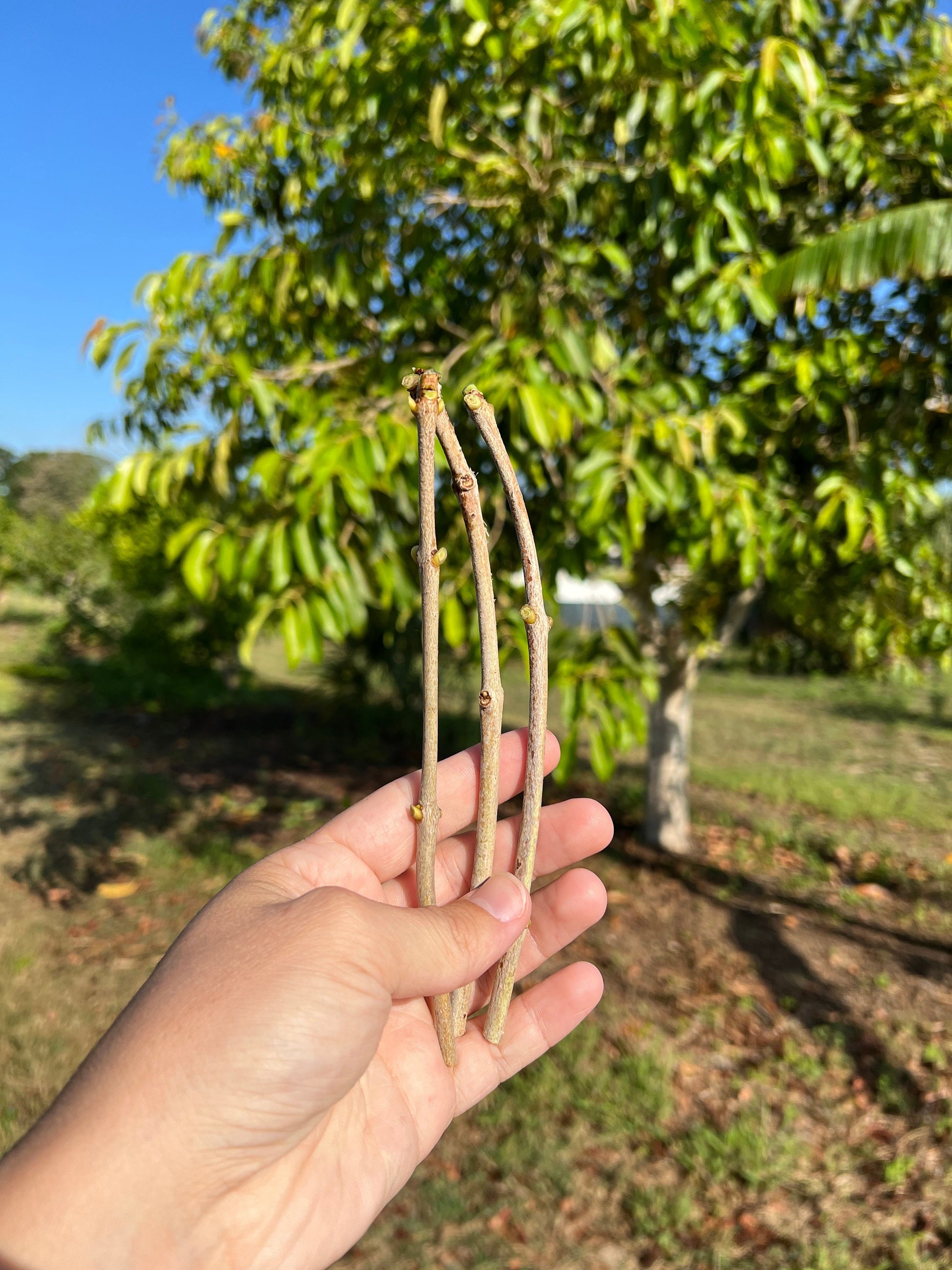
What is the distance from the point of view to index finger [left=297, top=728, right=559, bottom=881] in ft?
4.26

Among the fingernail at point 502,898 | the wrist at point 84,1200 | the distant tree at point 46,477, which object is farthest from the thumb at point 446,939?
the distant tree at point 46,477

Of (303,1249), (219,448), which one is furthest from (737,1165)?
(219,448)

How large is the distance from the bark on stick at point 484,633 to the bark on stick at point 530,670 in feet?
0.13

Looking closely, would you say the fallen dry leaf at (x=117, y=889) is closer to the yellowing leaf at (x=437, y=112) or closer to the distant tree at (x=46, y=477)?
the yellowing leaf at (x=437, y=112)

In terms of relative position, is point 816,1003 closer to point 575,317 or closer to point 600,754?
point 600,754

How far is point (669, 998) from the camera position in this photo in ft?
11.0

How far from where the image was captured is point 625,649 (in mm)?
2406

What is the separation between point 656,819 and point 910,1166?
2.40 meters

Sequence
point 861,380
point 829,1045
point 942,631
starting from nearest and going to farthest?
point 829,1045, point 861,380, point 942,631

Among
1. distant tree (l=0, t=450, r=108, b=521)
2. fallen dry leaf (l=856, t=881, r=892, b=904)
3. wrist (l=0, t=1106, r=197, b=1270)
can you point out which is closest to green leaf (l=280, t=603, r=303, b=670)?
wrist (l=0, t=1106, r=197, b=1270)

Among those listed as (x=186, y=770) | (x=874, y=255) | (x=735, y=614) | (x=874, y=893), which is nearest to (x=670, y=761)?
(x=735, y=614)

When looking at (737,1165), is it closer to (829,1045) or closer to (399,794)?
(829,1045)

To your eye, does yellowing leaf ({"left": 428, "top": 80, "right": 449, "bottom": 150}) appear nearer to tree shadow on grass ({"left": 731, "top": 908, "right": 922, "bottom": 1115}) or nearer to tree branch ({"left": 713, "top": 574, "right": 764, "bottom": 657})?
tree branch ({"left": 713, "top": 574, "right": 764, "bottom": 657})

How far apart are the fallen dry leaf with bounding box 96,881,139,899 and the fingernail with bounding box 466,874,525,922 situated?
13.0 feet
